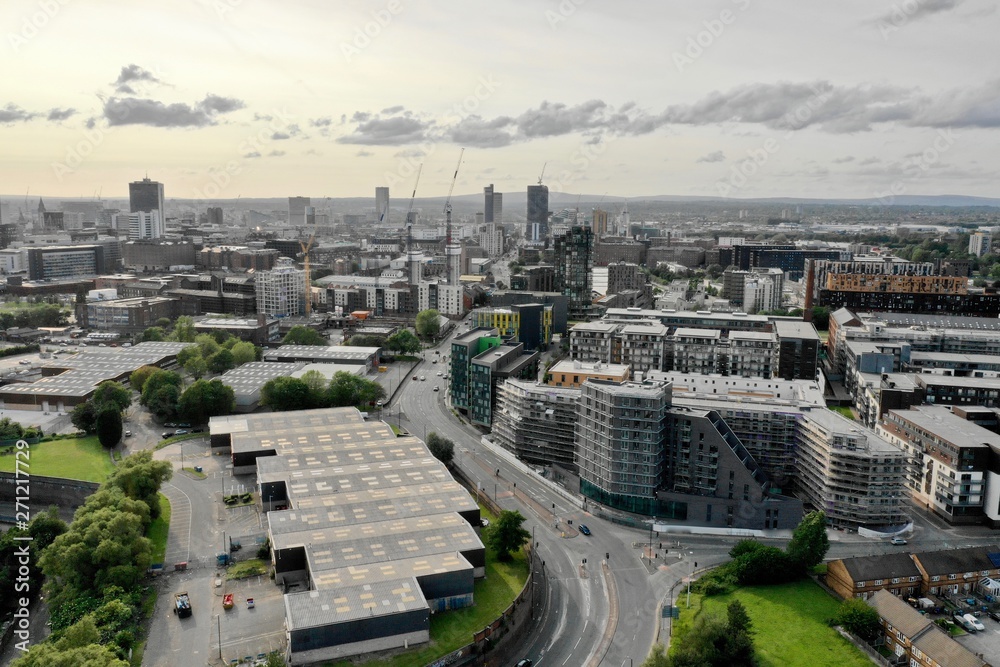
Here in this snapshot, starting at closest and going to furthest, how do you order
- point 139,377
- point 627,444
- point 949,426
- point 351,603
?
1. point 351,603
2. point 627,444
3. point 949,426
4. point 139,377

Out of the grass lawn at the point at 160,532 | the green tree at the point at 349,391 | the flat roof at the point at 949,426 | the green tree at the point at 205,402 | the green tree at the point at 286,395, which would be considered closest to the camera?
the grass lawn at the point at 160,532

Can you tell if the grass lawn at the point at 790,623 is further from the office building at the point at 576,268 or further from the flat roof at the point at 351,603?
the office building at the point at 576,268

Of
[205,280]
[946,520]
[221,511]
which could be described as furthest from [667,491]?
[205,280]

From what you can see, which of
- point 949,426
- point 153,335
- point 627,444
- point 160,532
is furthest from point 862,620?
point 153,335

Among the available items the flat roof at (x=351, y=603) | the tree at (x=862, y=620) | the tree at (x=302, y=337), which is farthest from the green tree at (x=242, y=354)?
the tree at (x=862, y=620)

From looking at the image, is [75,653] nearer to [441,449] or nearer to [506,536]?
[506,536]

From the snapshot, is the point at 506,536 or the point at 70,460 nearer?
the point at 506,536

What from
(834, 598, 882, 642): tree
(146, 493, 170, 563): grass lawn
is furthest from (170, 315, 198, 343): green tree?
(834, 598, 882, 642): tree
